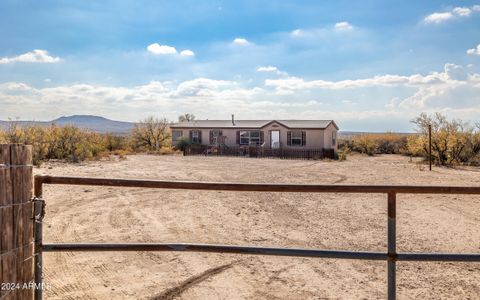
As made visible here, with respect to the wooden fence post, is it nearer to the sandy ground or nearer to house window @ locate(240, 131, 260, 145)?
the sandy ground

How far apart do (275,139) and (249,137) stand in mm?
2740

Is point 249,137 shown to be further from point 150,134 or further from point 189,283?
point 189,283

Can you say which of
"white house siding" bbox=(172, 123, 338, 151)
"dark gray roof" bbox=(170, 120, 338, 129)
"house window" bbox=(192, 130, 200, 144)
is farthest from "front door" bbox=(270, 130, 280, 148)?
"house window" bbox=(192, 130, 200, 144)

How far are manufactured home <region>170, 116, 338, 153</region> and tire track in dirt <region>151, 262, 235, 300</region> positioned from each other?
3175cm

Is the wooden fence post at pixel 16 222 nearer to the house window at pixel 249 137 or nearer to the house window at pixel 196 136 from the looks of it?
the house window at pixel 249 137

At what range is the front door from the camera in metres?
38.7

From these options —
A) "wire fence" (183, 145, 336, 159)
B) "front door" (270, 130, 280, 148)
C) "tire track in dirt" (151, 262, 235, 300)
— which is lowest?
"tire track in dirt" (151, 262, 235, 300)

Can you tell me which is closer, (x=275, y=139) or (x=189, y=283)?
(x=189, y=283)

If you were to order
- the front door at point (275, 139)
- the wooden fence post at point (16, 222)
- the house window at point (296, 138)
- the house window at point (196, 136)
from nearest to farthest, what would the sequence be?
1. the wooden fence post at point (16, 222)
2. the house window at point (296, 138)
3. the front door at point (275, 139)
4. the house window at point (196, 136)

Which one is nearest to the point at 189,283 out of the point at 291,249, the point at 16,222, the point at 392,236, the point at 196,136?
the point at 291,249

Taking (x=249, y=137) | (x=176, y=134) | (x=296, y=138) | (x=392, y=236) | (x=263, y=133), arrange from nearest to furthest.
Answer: (x=392, y=236) < (x=296, y=138) < (x=263, y=133) < (x=249, y=137) < (x=176, y=134)

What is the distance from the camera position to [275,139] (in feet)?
128

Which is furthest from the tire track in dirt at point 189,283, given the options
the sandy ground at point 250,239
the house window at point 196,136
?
the house window at point 196,136

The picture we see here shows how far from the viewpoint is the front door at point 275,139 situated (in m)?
38.7
